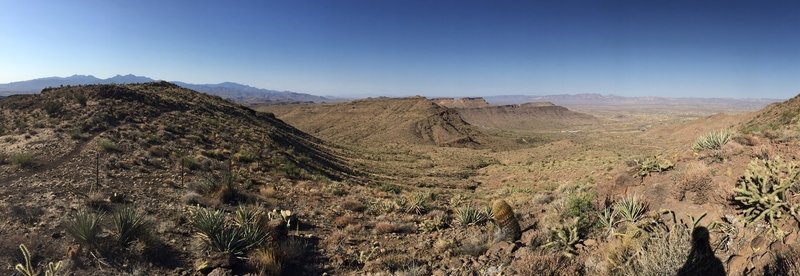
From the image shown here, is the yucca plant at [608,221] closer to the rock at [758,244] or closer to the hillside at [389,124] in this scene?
the rock at [758,244]

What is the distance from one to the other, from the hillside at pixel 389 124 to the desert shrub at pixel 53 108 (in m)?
35.2

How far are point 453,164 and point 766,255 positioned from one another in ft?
98.4

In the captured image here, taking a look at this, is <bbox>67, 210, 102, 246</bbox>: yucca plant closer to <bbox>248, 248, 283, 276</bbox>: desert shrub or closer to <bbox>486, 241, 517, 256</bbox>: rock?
<bbox>248, 248, 283, 276</bbox>: desert shrub

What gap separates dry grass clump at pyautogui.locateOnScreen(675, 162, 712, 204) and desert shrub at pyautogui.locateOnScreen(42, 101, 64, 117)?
26.0 m

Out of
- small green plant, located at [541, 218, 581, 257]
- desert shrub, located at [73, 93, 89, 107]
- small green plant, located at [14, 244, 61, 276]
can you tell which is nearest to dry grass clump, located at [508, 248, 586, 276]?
small green plant, located at [541, 218, 581, 257]

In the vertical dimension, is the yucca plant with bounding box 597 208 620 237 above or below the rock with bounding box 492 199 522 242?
above

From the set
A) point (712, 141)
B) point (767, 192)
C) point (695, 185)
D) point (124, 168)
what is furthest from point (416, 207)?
point (124, 168)

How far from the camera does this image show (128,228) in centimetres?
720

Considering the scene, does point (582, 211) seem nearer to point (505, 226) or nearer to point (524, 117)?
point (505, 226)

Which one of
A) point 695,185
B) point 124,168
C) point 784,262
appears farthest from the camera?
point 124,168

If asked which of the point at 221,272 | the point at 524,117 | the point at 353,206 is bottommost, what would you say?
the point at 524,117

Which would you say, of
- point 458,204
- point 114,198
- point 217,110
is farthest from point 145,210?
point 217,110

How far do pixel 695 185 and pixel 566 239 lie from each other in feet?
8.44

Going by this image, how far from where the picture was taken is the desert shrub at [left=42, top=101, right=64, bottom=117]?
2012 cm
